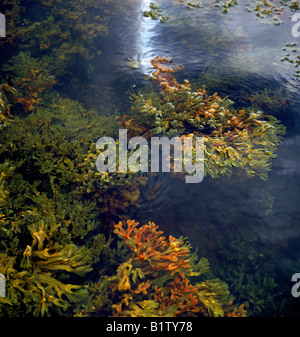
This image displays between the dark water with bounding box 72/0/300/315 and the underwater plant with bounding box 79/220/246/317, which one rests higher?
the dark water with bounding box 72/0/300/315

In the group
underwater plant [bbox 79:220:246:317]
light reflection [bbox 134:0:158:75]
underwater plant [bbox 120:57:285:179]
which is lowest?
underwater plant [bbox 79:220:246:317]

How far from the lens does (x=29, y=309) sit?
193 cm

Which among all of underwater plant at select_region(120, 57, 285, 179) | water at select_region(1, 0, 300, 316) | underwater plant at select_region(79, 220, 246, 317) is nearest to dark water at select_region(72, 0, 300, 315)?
water at select_region(1, 0, 300, 316)

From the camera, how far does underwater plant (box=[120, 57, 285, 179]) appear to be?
10.5ft

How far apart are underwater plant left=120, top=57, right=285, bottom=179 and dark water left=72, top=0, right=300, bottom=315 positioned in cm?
21

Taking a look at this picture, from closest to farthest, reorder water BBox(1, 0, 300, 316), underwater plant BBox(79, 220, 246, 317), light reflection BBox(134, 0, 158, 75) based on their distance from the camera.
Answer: underwater plant BBox(79, 220, 246, 317) → water BBox(1, 0, 300, 316) → light reflection BBox(134, 0, 158, 75)

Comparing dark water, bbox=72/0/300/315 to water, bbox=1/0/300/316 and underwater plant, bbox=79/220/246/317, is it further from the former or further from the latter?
underwater plant, bbox=79/220/246/317

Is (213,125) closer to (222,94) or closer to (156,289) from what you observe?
(222,94)

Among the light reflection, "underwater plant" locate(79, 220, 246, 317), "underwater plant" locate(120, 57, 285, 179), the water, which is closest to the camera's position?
"underwater plant" locate(79, 220, 246, 317)

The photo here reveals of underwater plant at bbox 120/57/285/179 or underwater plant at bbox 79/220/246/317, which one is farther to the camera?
underwater plant at bbox 120/57/285/179

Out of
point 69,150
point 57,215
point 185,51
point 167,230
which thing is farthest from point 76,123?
point 185,51

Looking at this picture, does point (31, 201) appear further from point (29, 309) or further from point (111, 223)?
point (29, 309)

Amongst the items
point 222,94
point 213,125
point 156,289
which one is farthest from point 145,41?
point 156,289
